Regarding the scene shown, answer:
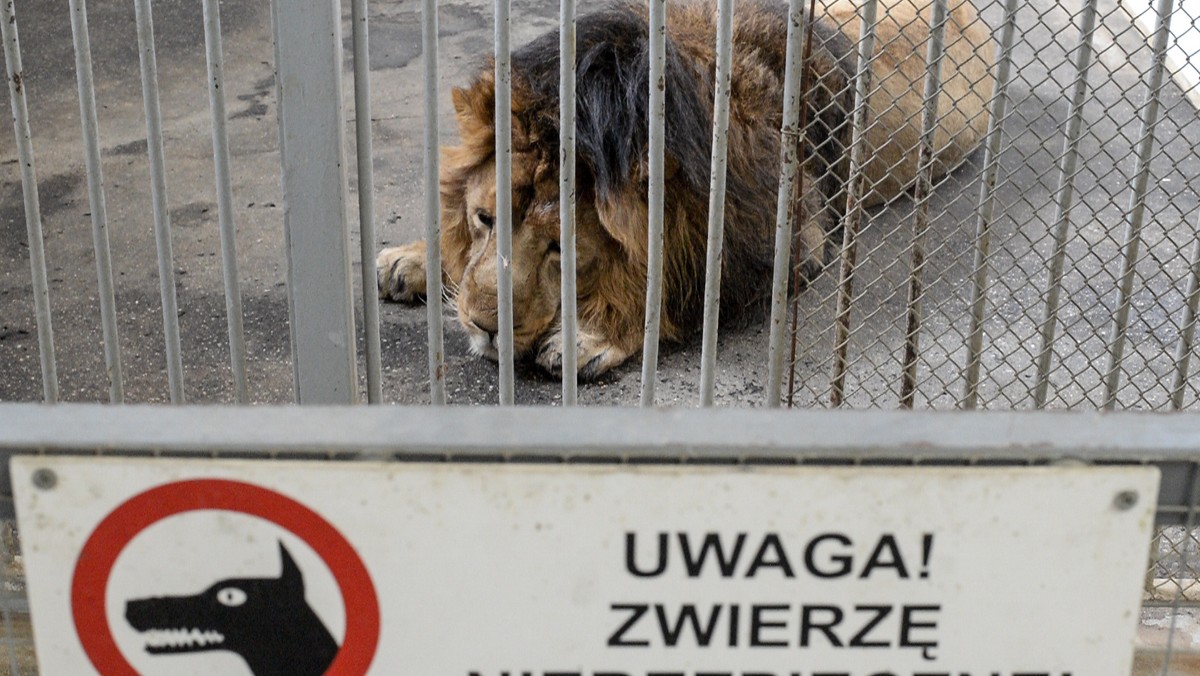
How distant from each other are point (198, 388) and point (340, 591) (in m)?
2.60

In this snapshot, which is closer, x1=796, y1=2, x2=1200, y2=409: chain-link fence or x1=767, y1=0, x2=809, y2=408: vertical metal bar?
x1=767, y1=0, x2=809, y2=408: vertical metal bar

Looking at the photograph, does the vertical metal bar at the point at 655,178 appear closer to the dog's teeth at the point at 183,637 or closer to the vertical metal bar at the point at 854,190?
the vertical metal bar at the point at 854,190

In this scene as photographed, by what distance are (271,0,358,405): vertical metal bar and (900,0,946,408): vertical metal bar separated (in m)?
1.09

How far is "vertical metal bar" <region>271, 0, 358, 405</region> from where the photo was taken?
2352 mm

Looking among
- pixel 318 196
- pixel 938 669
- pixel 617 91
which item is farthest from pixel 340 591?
pixel 617 91

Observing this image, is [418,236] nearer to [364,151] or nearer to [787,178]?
[364,151]

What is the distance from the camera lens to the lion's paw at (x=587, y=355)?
146 inches

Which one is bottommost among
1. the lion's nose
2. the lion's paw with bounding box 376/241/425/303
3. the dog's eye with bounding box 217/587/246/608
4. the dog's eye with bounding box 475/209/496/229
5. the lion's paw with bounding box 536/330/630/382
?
the lion's paw with bounding box 536/330/630/382

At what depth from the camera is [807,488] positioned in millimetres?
1133

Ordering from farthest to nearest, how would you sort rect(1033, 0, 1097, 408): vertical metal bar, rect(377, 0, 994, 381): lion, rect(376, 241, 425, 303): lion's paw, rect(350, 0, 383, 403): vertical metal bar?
rect(376, 241, 425, 303): lion's paw < rect(377, 0, 994, 381): lion < rect(1033, 0, 1097, 408): vertical metal bar < rect(350, 0, 383, 403): vertical metal bar

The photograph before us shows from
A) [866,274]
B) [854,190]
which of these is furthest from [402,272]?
[854,190]

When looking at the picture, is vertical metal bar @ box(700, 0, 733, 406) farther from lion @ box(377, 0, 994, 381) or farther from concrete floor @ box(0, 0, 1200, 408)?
lion @ box(377, 0, 994, 381)

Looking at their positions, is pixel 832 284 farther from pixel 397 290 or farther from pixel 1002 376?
pixel 397 290

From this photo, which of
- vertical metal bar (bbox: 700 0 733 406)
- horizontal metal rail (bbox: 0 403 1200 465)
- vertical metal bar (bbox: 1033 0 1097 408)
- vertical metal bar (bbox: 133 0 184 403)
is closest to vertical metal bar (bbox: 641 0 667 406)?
vertical metal bar (bbox: 700 0 733 406)
